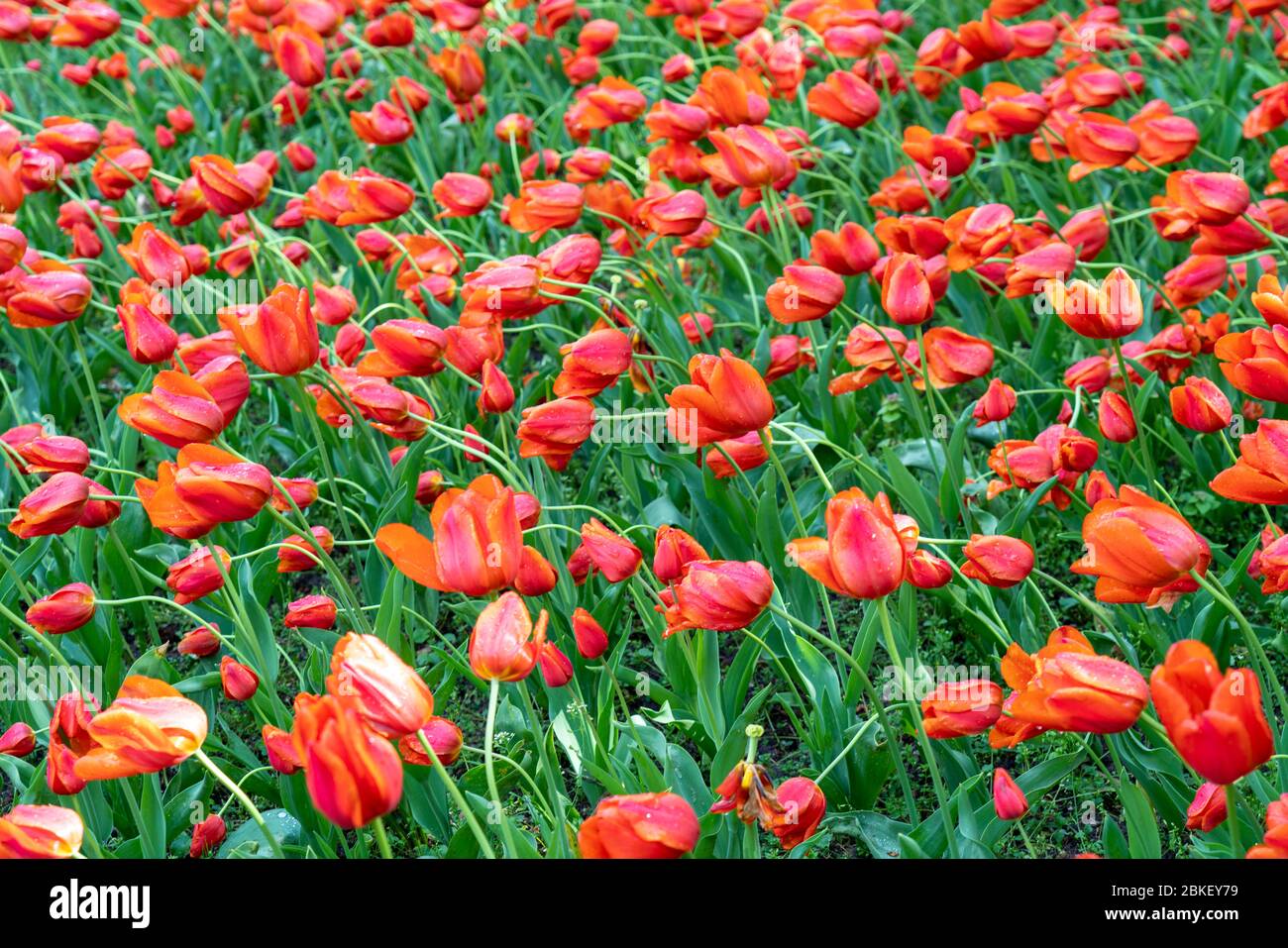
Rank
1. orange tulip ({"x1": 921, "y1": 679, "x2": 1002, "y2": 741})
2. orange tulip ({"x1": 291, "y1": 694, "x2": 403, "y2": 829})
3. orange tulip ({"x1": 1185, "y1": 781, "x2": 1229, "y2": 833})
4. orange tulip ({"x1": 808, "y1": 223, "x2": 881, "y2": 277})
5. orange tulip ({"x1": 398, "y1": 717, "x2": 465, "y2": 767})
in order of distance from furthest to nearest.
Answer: orange tulip ({"x1": 808, "y1": 223, "x2": 881, "y2": 277}) → orange tulip ({"x1": 398, "y1": 717, "x2": 465, "y2": 767}) → orange tulip ({"x1": 921, "y1": 679, "x2": 1002, "y2": 741}) → orange tulip ({"x1": 1185, "y1": 781, "x2": 1229, "y2": 833}) → orange tulip ({"x1": 291, "y1": 694, "x2": 403, "y2": 829})

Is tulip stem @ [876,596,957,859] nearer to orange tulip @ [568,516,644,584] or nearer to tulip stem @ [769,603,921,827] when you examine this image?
tulip stem @ [769,603,921,827]

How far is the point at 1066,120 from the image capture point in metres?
3.37

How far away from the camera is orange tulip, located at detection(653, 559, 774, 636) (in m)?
1.75

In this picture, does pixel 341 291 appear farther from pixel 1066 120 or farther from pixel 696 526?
pixel 1066 120

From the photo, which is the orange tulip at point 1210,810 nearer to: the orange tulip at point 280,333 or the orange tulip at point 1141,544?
the orange tulip at point 1141,544

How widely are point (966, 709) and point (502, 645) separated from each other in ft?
2.06

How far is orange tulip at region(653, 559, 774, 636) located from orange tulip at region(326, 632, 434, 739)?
17.9 inches

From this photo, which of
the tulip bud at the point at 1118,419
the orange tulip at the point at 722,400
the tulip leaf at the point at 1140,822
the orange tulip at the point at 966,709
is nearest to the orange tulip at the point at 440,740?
the orange tulip at the point at 722,400

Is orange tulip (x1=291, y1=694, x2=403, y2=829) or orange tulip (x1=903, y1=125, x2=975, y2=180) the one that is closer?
orange tulip (x1=291, y1=694, x2=403, y2=829)

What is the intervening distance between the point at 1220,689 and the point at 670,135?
2.16m

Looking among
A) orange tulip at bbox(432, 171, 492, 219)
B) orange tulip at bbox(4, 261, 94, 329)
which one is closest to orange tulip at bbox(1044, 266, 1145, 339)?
orange tulip at bbox(432, 171, 492, 219)

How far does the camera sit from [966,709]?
1.79 meters

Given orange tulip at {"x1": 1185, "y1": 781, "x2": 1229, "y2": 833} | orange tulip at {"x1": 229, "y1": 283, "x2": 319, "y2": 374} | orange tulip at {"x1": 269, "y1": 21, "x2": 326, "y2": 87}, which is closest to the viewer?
orange tulip at {"x1": 1185, "y1": 781, "x2": 1229, "y2": 833}
